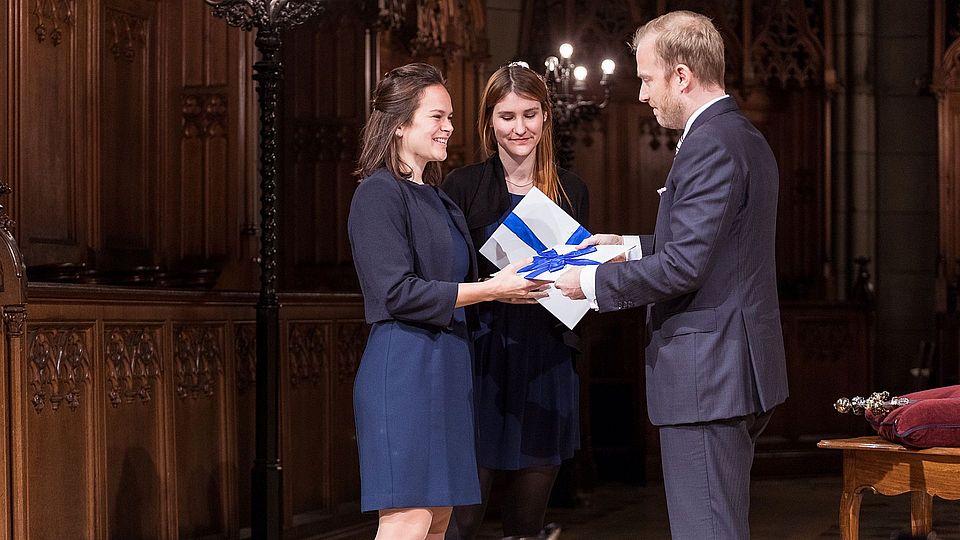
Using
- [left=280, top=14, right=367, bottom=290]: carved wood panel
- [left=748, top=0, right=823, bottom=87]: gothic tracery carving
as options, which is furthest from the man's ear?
[left=748, top=0, right=823, bottom=87]: gothic tracery carving

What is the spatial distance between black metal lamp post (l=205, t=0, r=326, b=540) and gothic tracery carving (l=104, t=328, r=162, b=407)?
1.50ft

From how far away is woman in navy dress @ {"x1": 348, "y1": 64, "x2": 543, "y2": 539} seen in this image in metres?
3.11

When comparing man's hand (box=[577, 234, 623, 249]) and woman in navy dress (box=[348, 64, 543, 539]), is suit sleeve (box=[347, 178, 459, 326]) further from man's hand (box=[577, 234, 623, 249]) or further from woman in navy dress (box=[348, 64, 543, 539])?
man's hand (box=[577, 234, 623, 249])

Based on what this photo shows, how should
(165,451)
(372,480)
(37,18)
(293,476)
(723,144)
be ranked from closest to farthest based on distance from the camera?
(723,144), (372,480), (165,451), (293,476), (37,18)

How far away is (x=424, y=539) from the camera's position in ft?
10.4

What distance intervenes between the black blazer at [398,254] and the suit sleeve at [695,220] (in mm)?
502

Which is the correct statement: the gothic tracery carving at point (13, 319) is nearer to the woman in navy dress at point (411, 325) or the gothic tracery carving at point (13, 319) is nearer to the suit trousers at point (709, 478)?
the woman in navy dress at point (411, 325)

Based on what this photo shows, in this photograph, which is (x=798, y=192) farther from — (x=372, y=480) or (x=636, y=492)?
(x=372, y=480)

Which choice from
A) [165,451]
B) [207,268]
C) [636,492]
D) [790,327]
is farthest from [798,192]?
[165,451]

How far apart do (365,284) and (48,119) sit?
4.30 m

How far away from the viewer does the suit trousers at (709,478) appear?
2947mm

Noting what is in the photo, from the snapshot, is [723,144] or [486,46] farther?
[486,46]

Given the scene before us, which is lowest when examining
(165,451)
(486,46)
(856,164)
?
(165,451)

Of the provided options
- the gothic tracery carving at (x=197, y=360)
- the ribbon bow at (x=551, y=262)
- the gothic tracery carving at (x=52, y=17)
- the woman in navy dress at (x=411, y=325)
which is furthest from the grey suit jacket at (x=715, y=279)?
the gothic tracery carving at (x=52, y=17)
